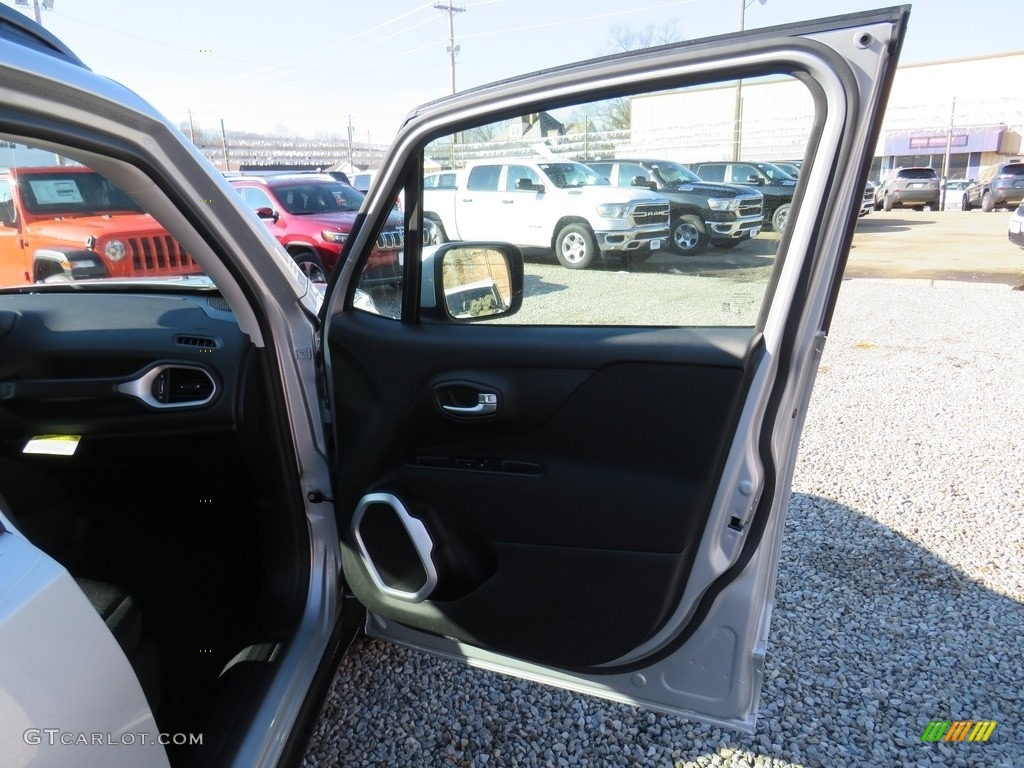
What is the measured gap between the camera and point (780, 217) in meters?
1.55

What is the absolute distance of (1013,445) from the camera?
4.61 metres

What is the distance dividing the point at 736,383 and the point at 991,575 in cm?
246

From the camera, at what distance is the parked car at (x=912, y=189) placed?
89.9 ft

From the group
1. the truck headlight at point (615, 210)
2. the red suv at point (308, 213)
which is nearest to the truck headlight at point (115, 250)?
the red suv at point (308, 213)

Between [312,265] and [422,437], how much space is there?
851 cm

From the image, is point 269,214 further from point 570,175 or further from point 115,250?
point 570,175

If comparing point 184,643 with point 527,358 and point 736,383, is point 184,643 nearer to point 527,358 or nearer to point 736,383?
point 527,358

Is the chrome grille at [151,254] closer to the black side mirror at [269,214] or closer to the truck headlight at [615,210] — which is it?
Result: the truck headlight at [615,210]

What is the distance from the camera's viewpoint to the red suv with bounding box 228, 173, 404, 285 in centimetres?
988

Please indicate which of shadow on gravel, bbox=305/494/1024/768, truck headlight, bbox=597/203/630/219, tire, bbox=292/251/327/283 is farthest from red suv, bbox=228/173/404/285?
truck headlight, bbox=597/203/630/219

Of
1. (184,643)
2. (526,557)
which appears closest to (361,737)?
(184,643)

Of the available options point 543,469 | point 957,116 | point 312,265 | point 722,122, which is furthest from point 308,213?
point 957,116

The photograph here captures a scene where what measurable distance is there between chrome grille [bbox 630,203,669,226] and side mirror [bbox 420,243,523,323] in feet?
1.08

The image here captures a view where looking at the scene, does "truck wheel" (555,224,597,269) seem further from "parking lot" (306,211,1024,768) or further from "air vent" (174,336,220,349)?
"air vent" (174,336,220,349)
